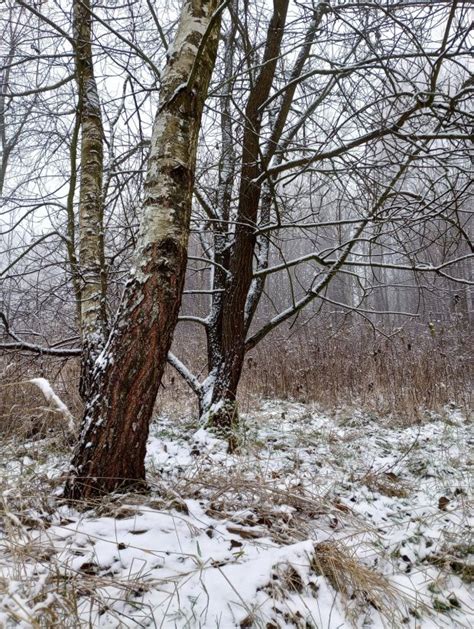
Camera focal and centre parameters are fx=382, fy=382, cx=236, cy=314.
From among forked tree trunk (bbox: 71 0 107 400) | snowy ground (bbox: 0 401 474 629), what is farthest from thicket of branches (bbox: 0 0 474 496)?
snowy ground (bbox: 0 401 474 629)

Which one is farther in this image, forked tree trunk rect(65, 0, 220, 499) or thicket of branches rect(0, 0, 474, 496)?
thicket of branches rect(0, 0, 474, 496)

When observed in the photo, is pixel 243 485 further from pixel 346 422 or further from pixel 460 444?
pixel 346 422

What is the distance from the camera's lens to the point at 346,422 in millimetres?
4453

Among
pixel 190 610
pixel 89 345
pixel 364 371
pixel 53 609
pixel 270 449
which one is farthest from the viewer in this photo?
pixel 364 371

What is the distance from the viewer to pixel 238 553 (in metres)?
1.43

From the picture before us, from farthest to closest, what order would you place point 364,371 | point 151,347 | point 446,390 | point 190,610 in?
point 364,371
point 446,390
point 151,347
point 190,610

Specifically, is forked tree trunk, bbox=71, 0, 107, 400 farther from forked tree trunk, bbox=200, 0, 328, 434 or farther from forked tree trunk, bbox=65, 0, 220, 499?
forked tree trunk, bbox=200, 0, 328, 434

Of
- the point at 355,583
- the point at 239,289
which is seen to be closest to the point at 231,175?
the point at 239,289

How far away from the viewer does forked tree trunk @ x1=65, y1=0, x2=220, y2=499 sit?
68.9 inches

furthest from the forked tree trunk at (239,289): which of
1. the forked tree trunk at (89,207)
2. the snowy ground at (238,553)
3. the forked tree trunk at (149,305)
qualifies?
the forked tree trunk at (149,305)

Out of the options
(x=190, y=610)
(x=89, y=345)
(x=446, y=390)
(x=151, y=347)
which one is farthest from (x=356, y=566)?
(x=446, y=390)

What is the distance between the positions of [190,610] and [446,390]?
5.08 metres

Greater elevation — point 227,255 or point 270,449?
point 227,255

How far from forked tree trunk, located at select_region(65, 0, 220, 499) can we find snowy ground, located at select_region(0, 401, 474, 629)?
171mm
